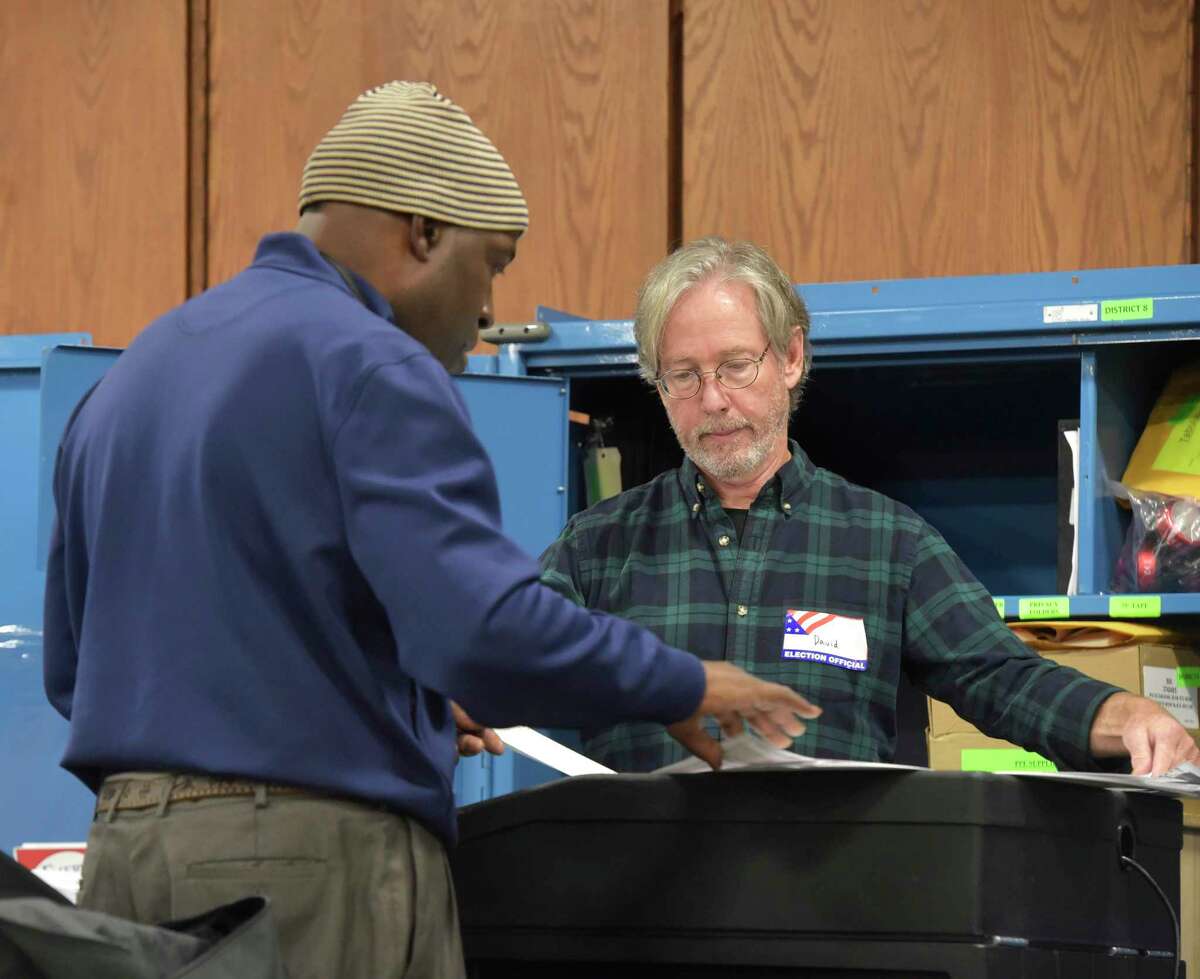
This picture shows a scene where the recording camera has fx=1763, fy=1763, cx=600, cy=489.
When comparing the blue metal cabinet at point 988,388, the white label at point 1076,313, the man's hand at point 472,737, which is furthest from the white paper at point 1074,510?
the man's hand at point 472,737

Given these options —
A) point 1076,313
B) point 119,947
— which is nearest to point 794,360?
point 1076,313

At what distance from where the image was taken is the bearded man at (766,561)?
238 cm

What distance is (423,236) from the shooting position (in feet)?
4.97

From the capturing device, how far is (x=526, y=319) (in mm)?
4590

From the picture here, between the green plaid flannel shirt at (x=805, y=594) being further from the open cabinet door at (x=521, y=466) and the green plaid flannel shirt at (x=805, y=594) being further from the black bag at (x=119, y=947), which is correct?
the black bag at (x=119, y=947)

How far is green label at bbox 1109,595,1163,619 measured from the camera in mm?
3049

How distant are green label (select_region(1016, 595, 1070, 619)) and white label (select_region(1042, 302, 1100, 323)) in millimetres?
491

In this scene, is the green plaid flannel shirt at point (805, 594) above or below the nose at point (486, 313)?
below

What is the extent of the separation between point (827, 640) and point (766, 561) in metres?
0.16

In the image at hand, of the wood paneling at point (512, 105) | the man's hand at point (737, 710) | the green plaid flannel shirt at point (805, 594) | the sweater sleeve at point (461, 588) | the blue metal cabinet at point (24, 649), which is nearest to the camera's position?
the sweater sleeve at point (461, 588)

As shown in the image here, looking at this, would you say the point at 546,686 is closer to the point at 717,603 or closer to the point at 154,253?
the point at 717,603

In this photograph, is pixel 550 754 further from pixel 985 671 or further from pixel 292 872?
pixel 985 671

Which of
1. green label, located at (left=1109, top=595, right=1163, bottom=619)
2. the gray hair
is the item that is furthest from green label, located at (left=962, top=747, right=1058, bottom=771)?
the gray hair

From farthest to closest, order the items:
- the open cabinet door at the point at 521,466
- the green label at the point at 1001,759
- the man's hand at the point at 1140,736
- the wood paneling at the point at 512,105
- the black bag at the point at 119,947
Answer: the wood paneling at the point at 512,105 < the open cabinet door at the point at 521,466 < the green label at the point at 1001,759 < the man's hand at the point at 1140,736 < the black bag at the point at 119,947
